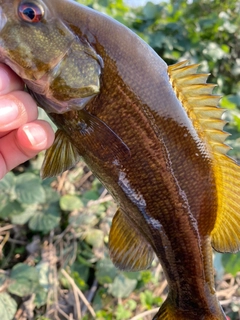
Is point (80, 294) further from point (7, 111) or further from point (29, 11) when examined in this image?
point (29, 11)

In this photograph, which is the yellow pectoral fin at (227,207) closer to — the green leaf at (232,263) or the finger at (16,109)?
the finger at (16,109)

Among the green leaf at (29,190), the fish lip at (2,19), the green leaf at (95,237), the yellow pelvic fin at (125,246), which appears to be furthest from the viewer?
the green leaf at (95,237)

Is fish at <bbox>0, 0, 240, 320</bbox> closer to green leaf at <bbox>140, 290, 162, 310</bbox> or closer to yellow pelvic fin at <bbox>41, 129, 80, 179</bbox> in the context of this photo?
yellow pelvic fin at <bbox>41, 129, 80, 179</bbox>

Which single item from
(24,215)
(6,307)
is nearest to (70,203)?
(24,215)

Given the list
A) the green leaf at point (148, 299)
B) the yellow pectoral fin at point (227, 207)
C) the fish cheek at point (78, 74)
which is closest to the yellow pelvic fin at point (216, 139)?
the yellow pectoral fin at point (227, 207)

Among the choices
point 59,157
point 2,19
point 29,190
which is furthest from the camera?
point 29,190

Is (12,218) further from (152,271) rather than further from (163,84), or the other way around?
(163,84)
